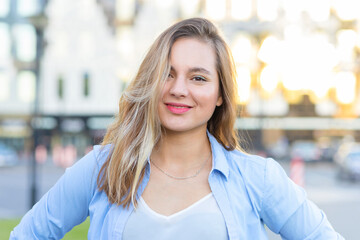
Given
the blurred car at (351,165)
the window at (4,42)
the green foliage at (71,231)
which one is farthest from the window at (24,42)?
the green foliage at (71,231)

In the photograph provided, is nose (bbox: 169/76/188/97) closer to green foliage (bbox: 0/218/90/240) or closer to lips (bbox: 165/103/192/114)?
lips (bbox: 165/103/192/114)

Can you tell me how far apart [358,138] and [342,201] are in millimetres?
30066

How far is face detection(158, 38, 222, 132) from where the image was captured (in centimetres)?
218

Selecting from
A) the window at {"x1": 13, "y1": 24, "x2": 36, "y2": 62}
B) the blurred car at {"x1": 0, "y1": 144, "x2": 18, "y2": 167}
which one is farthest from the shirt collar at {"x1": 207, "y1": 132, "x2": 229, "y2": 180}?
the window at {"x1": 13, "y1": 24, "x2": 36, "y2": 62}

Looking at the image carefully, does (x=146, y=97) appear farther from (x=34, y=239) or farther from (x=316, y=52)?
(x=316, y=52)

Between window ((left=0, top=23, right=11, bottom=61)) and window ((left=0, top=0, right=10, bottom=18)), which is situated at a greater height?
window ((left=0, top=0, right=10, bottom=18))

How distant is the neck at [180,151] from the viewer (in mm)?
2283

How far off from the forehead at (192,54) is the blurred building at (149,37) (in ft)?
133

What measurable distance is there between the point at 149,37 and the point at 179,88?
41.5 metres

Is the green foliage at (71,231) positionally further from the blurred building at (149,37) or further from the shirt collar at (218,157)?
the blurred building at (149,37)

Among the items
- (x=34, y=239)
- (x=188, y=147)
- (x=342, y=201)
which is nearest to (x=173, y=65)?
(x=188, y=147)

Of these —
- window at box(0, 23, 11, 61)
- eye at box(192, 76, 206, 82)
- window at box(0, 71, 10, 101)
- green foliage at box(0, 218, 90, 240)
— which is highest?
eye at box(192, 76, 206, 82)

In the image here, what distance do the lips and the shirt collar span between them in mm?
195

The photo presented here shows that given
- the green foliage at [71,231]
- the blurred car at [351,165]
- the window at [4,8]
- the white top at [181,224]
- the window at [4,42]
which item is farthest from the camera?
the window at [4,8]
